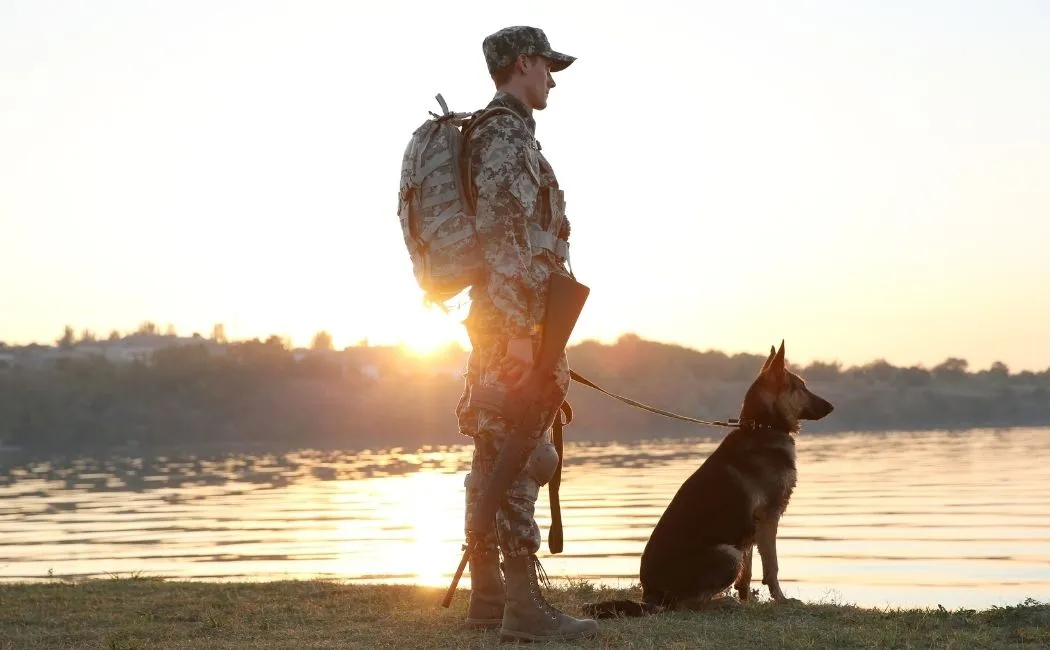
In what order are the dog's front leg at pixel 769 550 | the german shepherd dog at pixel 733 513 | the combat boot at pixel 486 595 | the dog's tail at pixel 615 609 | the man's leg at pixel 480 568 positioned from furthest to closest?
1. the dog's front leg at pixel 769 550
2. the german shepherd dog at pixel 733 513
3. the dog's tail at pixel 615 609
4. the combat boot at pixel 486 595
5. the man's leg at pixel 480 568

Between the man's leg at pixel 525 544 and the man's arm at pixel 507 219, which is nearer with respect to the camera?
the man's arm at pixel 507 219

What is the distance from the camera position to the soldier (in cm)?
645

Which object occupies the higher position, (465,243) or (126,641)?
(465,243)

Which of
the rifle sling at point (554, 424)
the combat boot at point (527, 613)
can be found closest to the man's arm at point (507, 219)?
the rifle sling at point (554, 424)

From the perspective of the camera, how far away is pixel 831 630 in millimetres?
7004

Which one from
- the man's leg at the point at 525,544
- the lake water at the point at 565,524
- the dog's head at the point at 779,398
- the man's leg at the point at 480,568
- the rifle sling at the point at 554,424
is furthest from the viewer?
the lake water at the point at 565,524

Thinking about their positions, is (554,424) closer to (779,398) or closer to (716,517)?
(716,517)

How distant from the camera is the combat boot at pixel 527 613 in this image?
22.4 ft

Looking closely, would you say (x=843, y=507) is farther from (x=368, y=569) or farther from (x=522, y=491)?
(x=522, y=491)

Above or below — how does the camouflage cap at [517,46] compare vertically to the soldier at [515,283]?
above

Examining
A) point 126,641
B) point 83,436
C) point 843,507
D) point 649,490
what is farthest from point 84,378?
point 126,641

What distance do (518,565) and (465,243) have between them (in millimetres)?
1880

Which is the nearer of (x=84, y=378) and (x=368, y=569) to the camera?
(x=368, y=569)

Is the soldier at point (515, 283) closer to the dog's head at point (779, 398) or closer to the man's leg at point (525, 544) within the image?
the man's leg at point (525, 544)
